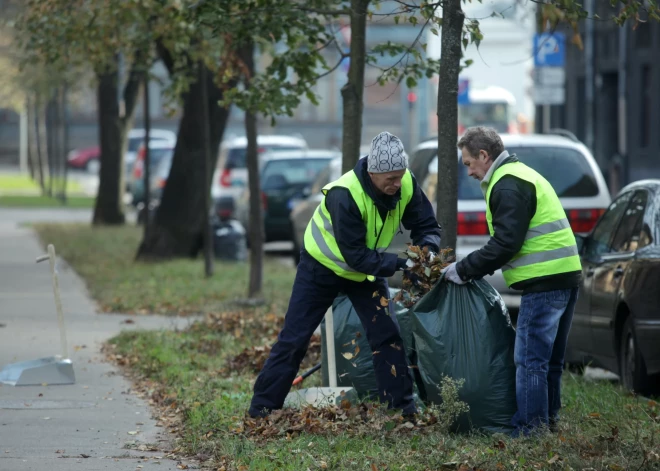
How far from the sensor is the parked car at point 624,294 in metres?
8.10

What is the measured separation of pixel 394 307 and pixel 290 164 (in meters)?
13.5

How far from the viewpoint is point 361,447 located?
20.8 feet

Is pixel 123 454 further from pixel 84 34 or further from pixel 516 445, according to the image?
pixel 84 34

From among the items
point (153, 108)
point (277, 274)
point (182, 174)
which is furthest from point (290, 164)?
point (153, 108)

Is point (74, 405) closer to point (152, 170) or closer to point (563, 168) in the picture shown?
point (563, 168)

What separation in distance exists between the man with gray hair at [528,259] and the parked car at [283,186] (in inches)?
511

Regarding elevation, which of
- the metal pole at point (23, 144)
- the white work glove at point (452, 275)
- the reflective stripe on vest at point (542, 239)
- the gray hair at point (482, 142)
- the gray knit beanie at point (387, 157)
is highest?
the gray hair at point (482, 142)

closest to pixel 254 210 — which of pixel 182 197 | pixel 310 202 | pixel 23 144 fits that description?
pixel 310 202

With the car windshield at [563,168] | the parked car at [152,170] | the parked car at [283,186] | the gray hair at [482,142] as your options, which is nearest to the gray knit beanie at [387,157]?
the gray hair at [482,142]

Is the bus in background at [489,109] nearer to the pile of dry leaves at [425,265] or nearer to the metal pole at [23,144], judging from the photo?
the metal pole at [23,144]

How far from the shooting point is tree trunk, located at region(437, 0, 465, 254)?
23.7 feet

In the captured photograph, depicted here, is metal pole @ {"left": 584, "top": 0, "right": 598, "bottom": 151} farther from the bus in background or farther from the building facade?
the bus in background

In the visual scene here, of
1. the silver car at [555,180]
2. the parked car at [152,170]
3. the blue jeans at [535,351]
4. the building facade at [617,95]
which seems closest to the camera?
the blue jeans at [535,351]

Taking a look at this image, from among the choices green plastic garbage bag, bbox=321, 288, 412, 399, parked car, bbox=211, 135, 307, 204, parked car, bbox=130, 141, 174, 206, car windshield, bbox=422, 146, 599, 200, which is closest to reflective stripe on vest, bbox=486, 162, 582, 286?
green plastic garbage bag, bbox=321, 288, 412, 399
